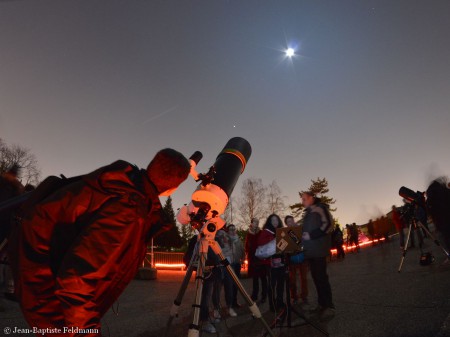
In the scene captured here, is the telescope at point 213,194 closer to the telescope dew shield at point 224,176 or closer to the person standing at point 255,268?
the telescope dew shield at point 224,176

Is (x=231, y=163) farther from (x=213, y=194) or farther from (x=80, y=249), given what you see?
(x=80, y=249)

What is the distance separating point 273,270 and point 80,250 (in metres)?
5.25

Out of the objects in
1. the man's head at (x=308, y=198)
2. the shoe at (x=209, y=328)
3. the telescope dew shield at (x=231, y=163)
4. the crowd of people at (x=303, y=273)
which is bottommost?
the shoe at (x=209, y=328)

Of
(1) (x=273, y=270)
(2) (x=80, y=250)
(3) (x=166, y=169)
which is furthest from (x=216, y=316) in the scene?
(2) (x=80, y=250)

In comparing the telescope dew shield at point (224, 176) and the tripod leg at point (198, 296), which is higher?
the telescope dew shield at point (224, 176)

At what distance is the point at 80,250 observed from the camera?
4.84 feet

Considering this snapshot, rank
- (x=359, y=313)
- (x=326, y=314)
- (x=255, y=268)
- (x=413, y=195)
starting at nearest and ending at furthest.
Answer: (x=359, y=313) → (x=326, y=314) → (x=255, y=268) → (x=413, y=195)

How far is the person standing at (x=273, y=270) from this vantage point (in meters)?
5.64

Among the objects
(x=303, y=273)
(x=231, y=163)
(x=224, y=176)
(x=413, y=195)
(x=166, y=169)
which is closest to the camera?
(x=166, y=169)

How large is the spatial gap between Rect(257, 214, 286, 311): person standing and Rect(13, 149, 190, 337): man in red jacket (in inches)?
154

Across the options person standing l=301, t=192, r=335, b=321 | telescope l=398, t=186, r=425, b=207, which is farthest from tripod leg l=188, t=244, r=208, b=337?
telescope l=398, t=186, r=425, b=207

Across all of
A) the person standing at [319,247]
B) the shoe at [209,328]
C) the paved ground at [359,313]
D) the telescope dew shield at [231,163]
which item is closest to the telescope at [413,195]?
the paved ground at [359,313]

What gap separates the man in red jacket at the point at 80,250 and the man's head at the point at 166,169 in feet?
0.55

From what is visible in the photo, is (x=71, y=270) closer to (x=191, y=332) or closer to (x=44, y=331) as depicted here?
(x=44, y=331)
